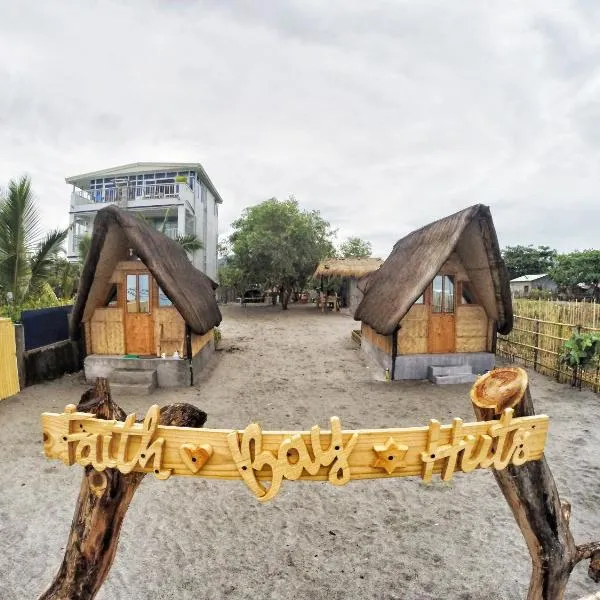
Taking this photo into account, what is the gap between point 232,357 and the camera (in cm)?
1359

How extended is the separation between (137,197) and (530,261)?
49.4 m

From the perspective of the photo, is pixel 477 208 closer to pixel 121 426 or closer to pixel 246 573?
pixel 246 573

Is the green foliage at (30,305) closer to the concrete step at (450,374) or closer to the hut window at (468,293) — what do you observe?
the concrete step at (450,374)

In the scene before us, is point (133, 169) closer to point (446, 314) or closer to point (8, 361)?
point (8, 361)

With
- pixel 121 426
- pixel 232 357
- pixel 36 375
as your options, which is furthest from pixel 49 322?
pixel 121 426

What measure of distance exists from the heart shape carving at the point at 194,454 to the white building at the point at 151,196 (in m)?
24.3

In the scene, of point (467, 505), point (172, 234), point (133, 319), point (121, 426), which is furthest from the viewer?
point (172, 234)

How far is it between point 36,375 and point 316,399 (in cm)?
724

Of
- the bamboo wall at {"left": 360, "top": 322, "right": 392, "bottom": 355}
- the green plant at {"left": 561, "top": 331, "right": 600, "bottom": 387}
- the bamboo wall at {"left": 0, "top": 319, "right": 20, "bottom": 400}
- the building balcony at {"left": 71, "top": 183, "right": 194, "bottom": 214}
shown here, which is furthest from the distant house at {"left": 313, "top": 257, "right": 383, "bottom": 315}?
the bamboo wall at {"left": 0, "top": 319, "right": 20, "bottom": 400}

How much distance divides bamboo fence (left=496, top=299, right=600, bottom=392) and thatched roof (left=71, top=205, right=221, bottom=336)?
393 inches

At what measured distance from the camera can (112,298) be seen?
35.2 ft

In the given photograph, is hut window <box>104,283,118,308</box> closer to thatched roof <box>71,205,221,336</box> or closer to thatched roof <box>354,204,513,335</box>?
thatched roof <box>71,205,221,336</box>

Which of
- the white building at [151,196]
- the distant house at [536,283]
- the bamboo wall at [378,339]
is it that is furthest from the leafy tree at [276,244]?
the distant house at [536,283]

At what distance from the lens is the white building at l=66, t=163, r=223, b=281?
2577cm
